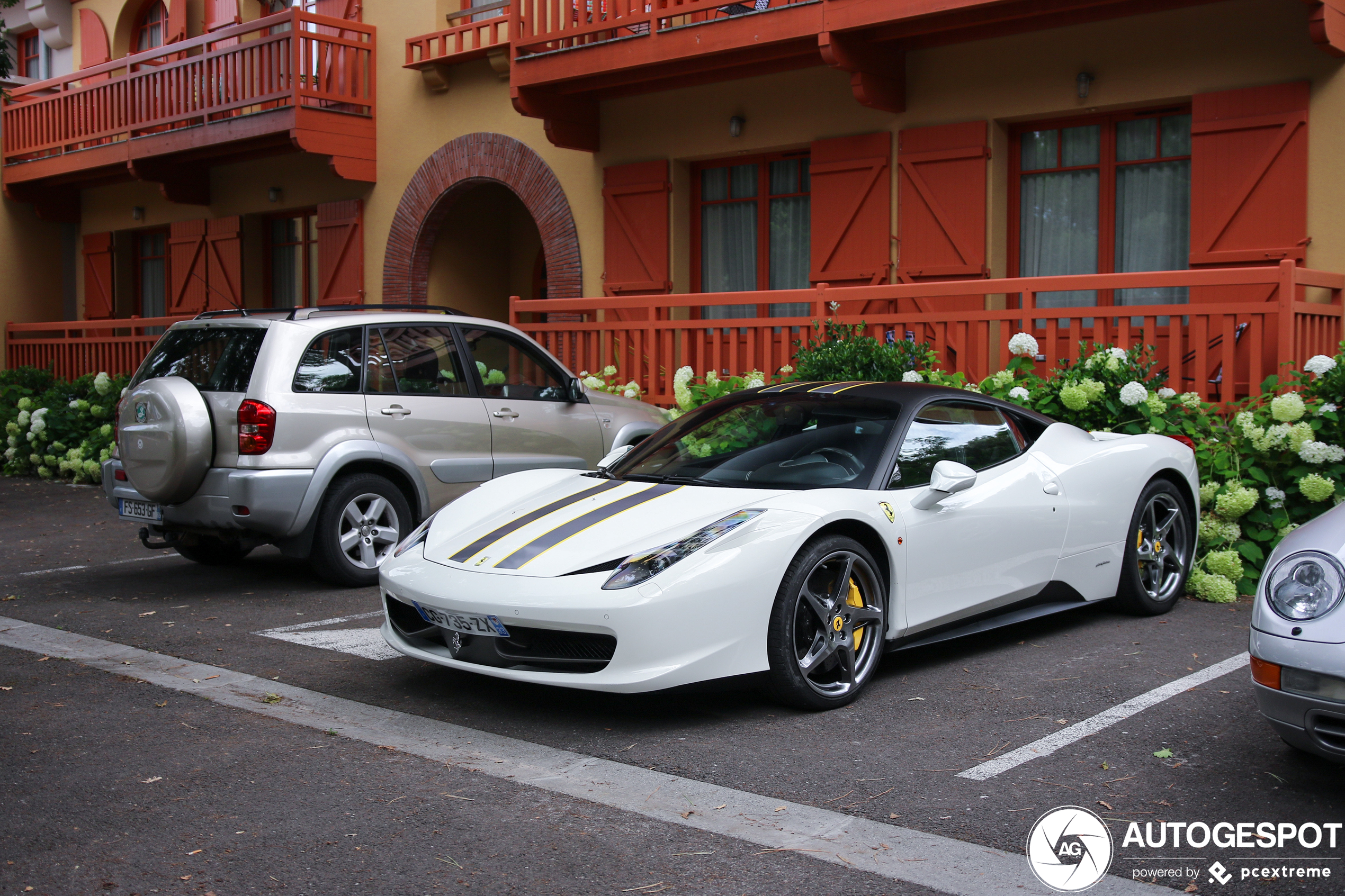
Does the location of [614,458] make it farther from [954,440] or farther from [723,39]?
[723,39]

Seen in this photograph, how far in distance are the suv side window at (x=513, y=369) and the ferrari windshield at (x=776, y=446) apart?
2.78 metres

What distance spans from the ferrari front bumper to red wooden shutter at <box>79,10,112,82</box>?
18418 mm

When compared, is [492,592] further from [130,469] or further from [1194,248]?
[1194,248]

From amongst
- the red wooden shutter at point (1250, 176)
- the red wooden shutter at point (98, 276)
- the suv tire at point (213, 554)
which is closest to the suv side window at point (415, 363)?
the suv tire at point (213, 554)

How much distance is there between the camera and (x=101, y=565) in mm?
8812

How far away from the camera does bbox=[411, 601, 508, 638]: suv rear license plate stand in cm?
467

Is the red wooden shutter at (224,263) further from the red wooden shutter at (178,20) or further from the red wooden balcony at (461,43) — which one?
the red wooden balcony at (461,43)

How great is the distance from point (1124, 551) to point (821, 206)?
21.4 ft

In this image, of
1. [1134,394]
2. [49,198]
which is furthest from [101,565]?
[49,198]

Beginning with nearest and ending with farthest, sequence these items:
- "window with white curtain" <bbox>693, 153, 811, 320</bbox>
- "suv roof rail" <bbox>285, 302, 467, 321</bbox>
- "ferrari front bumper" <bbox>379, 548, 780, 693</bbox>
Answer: "ferrari front bumper" <bbox>379, 548, 780, 693</bbox> < "suv roof rail" <bbox>285, 302, 467, 321</bbox> < "window with white curtain" <bbox>693, 153, 811, 320</bbox>

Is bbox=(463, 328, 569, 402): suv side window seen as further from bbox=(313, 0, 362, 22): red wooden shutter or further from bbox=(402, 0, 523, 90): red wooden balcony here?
bbox=(313, 0, 362, 22): red wooden shutter

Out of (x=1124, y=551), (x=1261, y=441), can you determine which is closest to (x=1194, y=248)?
(x=1261, y=441)

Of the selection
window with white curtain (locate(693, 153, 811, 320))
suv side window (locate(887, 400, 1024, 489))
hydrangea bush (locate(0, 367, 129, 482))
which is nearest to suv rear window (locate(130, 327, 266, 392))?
suv side window (locate(887, 400, 1024, 489))

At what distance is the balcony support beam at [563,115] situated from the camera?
13344 mm
